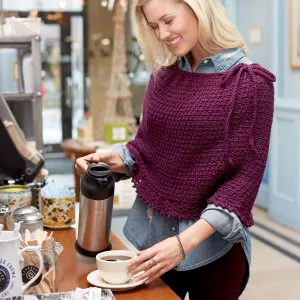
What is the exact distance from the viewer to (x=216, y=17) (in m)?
1.52

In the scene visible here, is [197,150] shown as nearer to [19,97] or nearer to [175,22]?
[175,22]

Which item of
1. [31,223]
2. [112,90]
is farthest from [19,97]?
[112,90]

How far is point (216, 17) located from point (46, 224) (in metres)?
0.86

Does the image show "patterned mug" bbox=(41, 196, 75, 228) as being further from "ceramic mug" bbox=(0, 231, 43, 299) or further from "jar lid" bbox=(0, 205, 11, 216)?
"ceramic mug" bbox=(0, 231, 43, 299)

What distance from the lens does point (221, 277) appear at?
165 cm

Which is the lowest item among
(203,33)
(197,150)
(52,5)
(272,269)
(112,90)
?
(272,269)

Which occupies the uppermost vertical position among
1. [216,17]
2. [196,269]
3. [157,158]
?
[216,17]

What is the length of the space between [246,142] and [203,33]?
0.30 m

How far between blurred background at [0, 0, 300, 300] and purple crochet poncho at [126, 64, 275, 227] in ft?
2.26

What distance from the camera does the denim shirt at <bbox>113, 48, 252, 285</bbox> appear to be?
1.48m

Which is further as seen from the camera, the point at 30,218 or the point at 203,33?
the point at 30,218

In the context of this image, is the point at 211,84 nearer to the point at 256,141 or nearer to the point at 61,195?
the point at 256,141

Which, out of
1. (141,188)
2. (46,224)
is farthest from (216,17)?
(46,224)

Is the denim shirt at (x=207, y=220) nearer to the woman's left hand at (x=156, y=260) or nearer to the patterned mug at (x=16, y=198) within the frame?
the woman's left hand at (x=156, y=260)
